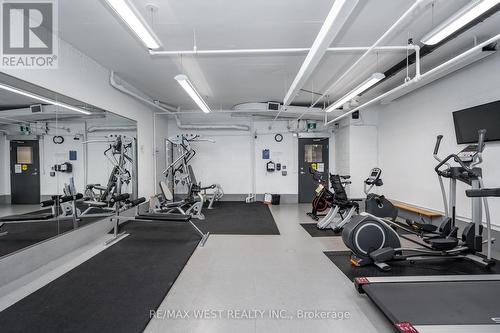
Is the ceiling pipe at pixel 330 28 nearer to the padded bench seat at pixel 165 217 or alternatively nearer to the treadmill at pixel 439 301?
the treadmill at pixel 439 301

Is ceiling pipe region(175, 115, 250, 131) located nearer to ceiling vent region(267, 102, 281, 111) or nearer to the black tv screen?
ceiling vent region(267, 102, 281, 111)

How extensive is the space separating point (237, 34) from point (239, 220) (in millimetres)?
3658

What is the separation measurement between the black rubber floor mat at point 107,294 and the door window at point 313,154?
5018mm

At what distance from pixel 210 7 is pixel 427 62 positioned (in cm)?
385

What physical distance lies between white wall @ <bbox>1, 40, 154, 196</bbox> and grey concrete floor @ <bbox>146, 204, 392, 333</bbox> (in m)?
3.06

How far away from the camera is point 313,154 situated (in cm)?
708

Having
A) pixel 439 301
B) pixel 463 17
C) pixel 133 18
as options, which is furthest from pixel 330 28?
pixel 439 301

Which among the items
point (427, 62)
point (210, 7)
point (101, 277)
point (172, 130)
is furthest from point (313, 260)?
point (172, 130)

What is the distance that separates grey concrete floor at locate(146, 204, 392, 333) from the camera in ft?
5.61

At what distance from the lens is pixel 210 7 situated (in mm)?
2383

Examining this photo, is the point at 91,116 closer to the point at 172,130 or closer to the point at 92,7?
the point at 92,7

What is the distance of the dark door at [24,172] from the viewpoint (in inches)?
117

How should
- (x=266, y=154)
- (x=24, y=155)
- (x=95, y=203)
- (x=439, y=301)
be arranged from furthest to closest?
(x=266, y=154) < (x=95, y=203) < (x=24, y=155) < (x=439, y=301)

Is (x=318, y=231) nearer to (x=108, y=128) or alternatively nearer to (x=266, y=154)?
(x=266, y=154)
